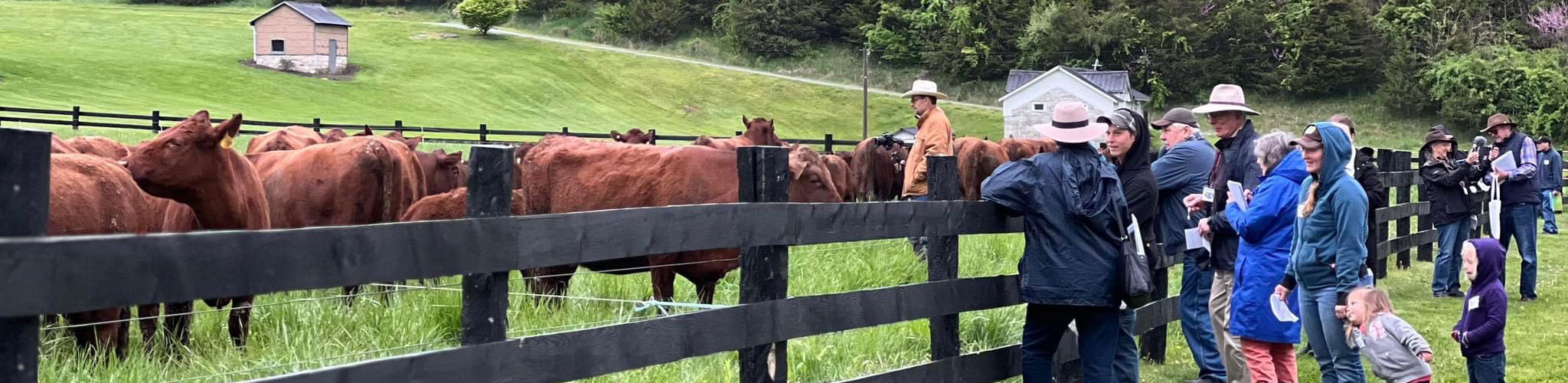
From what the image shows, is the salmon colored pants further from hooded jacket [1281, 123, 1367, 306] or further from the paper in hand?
hooded jacket [1281, 123, 1367, 306]

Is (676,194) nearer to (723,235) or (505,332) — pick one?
(723,235)

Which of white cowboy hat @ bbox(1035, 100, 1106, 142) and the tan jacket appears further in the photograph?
the tan jacket

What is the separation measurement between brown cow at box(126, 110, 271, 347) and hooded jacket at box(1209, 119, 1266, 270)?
5.24 metres

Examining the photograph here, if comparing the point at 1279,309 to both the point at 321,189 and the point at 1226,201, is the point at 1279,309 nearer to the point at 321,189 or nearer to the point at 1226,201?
the point at 1226,201

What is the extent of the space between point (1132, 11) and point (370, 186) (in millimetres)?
63462

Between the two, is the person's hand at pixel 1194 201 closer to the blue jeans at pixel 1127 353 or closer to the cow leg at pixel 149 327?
the blue jeans at pixel 1127 353

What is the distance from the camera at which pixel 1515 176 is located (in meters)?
12.7

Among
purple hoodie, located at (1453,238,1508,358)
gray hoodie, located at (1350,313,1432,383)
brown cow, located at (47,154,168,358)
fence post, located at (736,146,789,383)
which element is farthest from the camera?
brown cow, located at (47,154,168,358)

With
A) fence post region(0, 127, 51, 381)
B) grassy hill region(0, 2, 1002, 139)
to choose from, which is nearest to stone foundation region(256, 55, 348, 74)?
grassy hill region(0, 2, 1002, 139)

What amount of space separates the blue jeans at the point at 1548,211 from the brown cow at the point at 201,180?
691 inches

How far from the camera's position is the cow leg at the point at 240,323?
6797 millimetres

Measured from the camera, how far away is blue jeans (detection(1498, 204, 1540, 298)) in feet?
41.4

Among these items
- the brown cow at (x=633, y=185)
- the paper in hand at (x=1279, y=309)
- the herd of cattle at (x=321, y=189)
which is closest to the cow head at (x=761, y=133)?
the herd of cattle at (x=321, y=189)

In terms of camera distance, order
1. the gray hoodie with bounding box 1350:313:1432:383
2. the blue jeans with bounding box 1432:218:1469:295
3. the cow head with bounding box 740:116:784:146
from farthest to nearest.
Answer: the cow head with bounding box 740:116:784:146 → the blue jeans with bounding box 1432:218:1469:295 → the gray hoodie with bounding box 1350:313:1432:383
